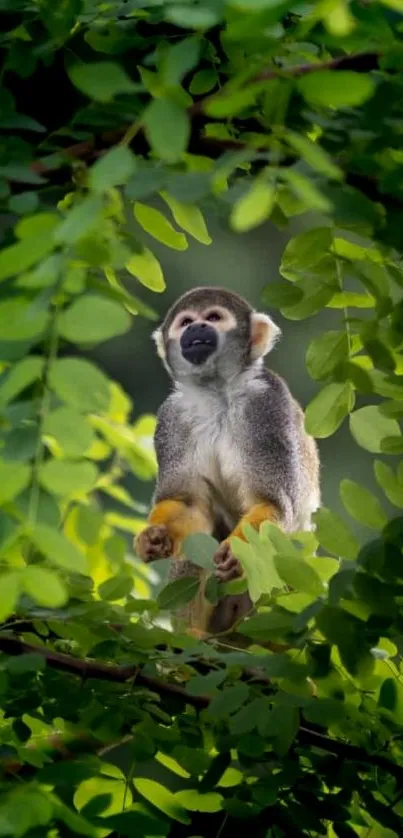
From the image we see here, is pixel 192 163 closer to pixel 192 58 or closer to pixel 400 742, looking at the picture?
pixel 192 58

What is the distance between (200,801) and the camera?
2.13m

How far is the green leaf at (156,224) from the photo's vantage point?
224cm

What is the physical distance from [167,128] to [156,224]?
87cm

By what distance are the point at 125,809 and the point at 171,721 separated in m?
0.18

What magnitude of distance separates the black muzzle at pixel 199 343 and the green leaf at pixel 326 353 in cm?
183

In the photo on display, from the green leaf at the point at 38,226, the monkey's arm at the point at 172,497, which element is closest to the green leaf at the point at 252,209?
the green leaf at the point at 38,226

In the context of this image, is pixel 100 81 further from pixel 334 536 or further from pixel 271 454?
pixel 271 454

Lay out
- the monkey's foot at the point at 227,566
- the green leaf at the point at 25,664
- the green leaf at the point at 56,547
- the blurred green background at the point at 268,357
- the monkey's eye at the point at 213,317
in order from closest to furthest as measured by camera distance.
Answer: the green leaf at the point at 56,547
the green leaf at the point at 25,664
the monkey's foot at the point at 227,566
the monkey's eye at the point at 213,317
the blurred green background at the point at 268,357

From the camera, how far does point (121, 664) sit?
2096 mm

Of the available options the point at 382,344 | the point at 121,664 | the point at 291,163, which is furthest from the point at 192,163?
the point at 121,664

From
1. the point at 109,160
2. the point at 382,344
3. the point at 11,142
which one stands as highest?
the point at 109,160

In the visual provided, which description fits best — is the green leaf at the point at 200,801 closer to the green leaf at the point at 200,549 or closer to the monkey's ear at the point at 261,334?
the green leaf at the point at 200,549

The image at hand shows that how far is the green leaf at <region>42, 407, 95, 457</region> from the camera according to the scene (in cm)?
144

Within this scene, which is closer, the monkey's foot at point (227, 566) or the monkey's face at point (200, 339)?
the monkey's foot at point (227, 566)
